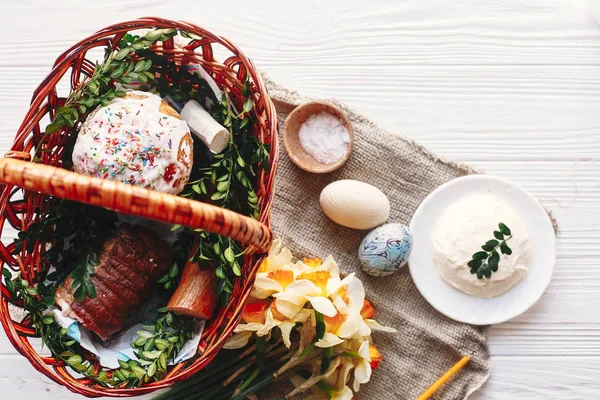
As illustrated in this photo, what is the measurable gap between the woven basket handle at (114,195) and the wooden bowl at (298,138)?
16.6 inches

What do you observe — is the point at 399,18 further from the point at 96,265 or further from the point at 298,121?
the point at 96,265

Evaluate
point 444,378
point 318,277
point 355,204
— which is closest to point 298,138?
point 355,204

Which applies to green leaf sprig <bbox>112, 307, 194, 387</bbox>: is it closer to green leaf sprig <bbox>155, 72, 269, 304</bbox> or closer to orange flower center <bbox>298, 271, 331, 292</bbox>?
green leaf sprig <bbox>155, 72, 269, 304</bbox>

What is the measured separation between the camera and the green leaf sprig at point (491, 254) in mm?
1056

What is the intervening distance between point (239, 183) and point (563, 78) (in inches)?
29.3

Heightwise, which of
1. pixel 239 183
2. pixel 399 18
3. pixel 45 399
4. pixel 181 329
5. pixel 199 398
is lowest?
pixel 45 399

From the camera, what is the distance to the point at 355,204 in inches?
40.4

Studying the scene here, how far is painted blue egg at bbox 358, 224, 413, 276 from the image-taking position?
1028 millimetres

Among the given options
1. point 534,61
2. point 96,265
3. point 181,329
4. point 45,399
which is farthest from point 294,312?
point 534,61

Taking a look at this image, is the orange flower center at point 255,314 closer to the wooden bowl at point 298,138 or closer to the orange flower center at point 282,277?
the orange flower center at point 282,277

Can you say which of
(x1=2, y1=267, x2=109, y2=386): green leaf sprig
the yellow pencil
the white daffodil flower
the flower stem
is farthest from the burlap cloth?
(x1=2, y1=267, x2=109, y2=386): green leaf sprig

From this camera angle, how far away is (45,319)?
879 millimetres

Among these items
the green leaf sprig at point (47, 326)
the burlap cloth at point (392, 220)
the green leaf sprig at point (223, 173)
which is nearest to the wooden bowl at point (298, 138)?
the burlap cloth at point (392, 220)

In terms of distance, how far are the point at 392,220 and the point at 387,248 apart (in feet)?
0.36
